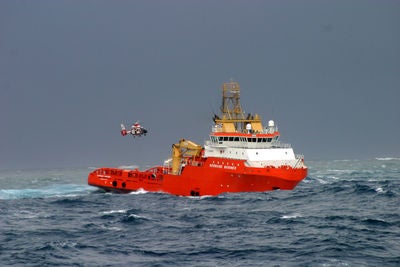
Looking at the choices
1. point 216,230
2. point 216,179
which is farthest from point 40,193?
point 216,230

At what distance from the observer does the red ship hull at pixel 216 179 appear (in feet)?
170

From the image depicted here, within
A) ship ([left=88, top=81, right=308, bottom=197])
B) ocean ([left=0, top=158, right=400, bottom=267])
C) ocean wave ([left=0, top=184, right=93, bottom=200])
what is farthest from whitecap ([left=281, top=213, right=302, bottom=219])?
ocean wave ([left=0, top=184, right=93, bottom=200])

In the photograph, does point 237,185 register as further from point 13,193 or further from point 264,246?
point 13,193

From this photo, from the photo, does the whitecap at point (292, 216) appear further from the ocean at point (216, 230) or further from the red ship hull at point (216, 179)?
the red ship hull at point (216, 179)

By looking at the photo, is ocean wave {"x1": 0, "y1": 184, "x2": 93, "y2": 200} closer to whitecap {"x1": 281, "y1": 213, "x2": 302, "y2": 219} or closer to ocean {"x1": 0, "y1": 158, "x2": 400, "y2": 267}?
ocean {"x1": 0, "y1": 158, "x2": 400, "y2": 267}

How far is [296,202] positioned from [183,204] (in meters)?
10.00

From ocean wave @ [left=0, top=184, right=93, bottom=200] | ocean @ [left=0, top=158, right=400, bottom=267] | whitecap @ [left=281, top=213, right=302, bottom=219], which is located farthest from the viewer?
ocean wave @ [left=0, top=184, right=93, bottom=200]

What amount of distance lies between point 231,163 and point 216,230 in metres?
18.8

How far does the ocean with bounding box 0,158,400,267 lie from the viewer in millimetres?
27234

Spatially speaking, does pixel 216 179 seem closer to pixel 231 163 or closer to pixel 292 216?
pixel 231 163

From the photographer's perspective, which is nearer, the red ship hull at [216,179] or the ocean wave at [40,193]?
the red ship hull at [216,179]

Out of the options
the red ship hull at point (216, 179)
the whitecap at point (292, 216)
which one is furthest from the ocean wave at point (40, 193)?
the whitecap at point (292, 216)

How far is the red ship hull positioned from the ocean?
5.56ft

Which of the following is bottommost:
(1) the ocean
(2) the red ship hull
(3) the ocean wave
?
(1) the ocean
